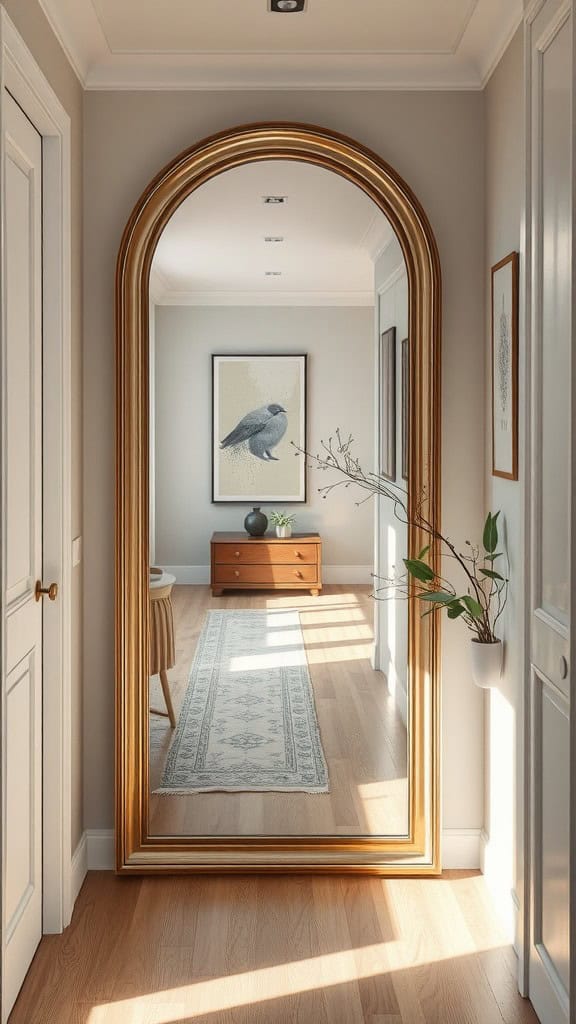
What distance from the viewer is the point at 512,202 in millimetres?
2799

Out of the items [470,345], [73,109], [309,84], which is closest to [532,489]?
[470,345]

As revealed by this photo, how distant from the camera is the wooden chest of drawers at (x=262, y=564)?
150 inches

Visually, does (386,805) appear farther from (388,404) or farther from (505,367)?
(505,367)

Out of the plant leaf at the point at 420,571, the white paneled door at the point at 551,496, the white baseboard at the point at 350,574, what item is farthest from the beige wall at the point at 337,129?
the white paneled door at the point at 551,496

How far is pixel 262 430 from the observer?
13.6 ft

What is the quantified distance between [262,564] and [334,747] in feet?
2.60

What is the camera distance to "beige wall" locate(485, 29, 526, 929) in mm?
2717

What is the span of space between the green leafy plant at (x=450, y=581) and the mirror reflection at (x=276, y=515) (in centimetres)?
7

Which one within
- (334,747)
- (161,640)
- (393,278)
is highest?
(393,278)

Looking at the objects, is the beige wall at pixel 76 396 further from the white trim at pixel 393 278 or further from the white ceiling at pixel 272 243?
the white trim at pixel 393 278

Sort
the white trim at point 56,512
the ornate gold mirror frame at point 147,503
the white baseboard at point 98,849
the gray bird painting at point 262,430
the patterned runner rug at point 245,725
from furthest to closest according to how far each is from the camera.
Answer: the gray bird painting at point 262,430 < the patterned runner rug at point 245,725 < the white baseboard at point 98,849 < the ornate gold mirror frame at point 147,503 < the white trim at point 56,512

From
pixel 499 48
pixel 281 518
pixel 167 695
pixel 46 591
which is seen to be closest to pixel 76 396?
pixel 46 591

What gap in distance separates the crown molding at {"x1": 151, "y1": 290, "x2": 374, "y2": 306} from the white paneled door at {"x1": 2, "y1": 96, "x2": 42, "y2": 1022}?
0.82m

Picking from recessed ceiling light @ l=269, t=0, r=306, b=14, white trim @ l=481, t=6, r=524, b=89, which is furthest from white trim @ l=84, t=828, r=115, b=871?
white trim @ l=481, t=6, r=524, b=89
